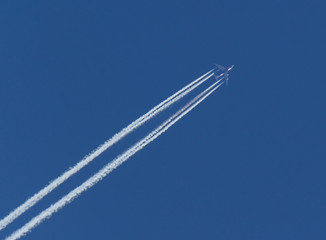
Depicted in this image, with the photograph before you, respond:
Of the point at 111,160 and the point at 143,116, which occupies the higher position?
the point at 143,116

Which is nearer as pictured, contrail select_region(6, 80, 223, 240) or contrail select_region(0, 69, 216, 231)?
contrail select_region(6, 80, 223, 240)

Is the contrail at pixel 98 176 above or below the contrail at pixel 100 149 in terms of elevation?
below

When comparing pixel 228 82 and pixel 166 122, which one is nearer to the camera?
pixel 166 122

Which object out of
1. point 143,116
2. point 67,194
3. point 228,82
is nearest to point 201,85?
point 228,82

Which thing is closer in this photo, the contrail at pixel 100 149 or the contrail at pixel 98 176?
the contrail at pixel 98 176

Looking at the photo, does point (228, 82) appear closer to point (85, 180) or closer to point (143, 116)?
point (143, 116)

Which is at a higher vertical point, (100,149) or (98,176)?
(100,149)

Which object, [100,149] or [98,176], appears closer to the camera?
[98,176]

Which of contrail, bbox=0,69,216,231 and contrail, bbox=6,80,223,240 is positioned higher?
contrail, bbox=0,69,216,231
